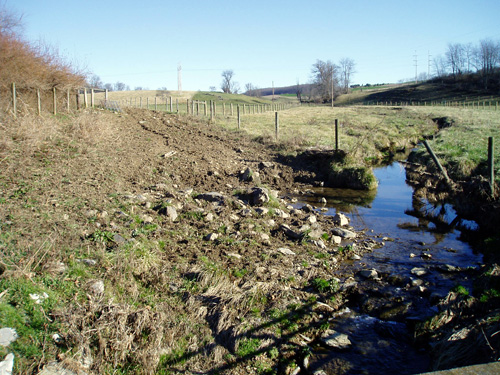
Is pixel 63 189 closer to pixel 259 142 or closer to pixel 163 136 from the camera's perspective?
pixel 163 136

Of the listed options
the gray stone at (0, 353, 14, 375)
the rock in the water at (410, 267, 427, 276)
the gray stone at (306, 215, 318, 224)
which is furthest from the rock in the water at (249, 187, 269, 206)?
the gray stone at (0, 353, 14, 375)

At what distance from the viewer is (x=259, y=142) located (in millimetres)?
18625

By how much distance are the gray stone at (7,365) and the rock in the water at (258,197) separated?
685cm

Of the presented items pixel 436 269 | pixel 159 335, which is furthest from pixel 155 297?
pixel 436 269

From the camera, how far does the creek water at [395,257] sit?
188 inches

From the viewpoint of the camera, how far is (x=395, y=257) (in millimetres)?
7797

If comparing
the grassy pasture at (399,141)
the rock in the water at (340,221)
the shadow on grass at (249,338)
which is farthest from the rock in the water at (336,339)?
the grassy pasture at (399,141)

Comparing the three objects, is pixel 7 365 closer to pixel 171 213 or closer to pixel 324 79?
pixel 171 213

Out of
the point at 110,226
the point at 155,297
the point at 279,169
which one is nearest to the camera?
the point at 155,297

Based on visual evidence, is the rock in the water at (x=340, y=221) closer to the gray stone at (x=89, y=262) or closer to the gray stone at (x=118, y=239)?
the gray stone at (x=118, y=239)

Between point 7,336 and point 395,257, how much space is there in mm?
6754

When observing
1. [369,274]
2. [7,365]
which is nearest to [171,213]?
[369,274]

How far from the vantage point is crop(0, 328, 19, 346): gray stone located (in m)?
3.91

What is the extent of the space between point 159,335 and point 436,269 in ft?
17.6
